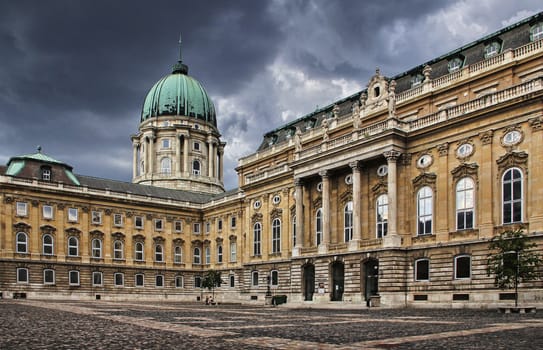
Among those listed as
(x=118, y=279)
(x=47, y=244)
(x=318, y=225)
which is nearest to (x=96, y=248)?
(x=118, y=279)

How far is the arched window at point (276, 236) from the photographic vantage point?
65500mm

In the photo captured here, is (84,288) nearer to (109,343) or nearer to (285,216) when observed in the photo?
(285,216)

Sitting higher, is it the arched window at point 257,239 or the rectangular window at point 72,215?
the rectangular window at point 72,215

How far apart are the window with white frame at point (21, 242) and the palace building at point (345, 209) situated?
0.12 m

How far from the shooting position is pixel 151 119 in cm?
11212

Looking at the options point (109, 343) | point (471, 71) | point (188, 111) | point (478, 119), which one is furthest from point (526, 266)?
point (188, 111)

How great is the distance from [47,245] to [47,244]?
14cm

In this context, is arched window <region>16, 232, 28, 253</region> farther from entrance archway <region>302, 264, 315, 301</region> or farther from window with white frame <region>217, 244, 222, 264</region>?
entrance archway <region>302, 264, 315, 301</region>

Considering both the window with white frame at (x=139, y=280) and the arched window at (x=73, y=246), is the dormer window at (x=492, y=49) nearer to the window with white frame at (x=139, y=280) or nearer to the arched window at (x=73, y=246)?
the window with white frame at (x=139, y=280)

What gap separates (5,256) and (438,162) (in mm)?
53252

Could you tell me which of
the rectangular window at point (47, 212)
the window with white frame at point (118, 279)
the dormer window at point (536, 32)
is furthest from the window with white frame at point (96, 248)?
the dormer window at point (536, 32)

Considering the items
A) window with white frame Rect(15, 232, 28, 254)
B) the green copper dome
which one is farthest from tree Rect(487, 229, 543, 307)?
the green copper dome

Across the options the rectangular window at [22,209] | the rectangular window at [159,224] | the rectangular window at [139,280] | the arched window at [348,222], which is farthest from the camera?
the rectangular window at [159,224]

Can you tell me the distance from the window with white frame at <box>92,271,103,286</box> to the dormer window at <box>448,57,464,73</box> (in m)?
52.7
